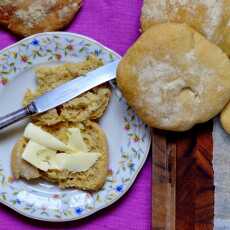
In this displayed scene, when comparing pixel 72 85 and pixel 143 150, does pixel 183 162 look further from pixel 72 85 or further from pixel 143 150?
pixel 72 85

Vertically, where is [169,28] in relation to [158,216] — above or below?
above

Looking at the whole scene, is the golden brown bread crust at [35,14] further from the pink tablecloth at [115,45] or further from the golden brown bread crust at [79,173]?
the golden brown bread crust at [79,173]

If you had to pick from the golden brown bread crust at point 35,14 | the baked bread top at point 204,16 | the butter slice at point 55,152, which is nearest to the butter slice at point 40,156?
the butter slice at point 55,152

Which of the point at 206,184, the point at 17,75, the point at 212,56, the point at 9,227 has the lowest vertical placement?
the point at 9,227

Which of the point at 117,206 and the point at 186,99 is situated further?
the point at 117,206

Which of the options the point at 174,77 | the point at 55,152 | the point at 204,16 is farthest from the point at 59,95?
the point at 204,16

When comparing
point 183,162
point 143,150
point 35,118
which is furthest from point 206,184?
point 35,118

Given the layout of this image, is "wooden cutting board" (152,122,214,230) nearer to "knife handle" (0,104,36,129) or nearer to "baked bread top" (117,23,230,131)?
"baked bread top" (117,23,230,131)
